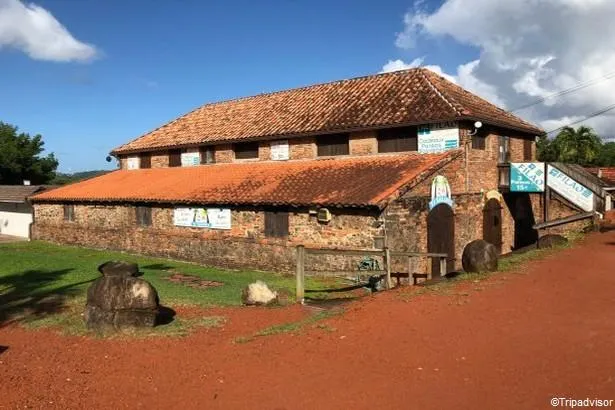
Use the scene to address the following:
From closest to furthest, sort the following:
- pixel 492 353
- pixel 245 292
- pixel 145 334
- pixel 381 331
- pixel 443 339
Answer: pixel 492 353 < pixel 443 339 < pixel 381 331 < pixel 145 334 < pixel 245 292

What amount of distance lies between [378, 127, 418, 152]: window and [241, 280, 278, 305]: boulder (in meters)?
8.82

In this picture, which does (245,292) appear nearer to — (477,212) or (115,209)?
(477,212)

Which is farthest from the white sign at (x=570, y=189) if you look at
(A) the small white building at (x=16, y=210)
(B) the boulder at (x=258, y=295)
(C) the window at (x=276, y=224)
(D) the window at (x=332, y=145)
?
(A) the small white building at (x=16, y=210)

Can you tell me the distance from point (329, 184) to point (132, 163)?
54.0ft

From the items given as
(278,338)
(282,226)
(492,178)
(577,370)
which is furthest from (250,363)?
(492,178)

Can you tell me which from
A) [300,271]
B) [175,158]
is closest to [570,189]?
[300,271]

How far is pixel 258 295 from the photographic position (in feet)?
39.0

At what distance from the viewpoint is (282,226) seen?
17562mm

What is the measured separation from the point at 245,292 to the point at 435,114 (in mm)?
9491

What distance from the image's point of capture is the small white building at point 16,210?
102 feet

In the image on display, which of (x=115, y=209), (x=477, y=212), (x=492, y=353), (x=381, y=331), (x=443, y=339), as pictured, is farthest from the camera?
(x=115, y=209)

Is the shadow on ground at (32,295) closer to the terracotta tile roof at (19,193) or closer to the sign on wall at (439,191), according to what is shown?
the sign on wall at (439,191)

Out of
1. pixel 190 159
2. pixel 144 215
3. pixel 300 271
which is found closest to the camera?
pixel 300 271

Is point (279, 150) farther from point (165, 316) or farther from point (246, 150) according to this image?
point (165, 316)
